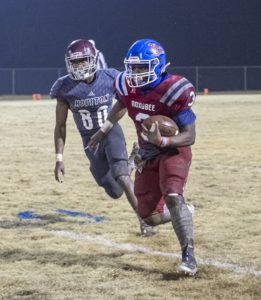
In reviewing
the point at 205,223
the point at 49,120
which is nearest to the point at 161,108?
the point at 205,223

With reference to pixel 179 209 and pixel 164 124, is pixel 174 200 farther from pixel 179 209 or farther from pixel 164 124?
pixel 164 124

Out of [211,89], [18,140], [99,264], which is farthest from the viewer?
[211,89]

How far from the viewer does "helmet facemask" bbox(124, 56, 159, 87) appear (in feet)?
18.5

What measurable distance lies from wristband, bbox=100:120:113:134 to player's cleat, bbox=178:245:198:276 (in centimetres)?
167

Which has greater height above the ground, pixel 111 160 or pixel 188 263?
pixel 111 160

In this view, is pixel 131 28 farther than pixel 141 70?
Yes

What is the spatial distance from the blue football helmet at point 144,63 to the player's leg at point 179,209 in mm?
649

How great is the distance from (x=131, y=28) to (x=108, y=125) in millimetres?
35296

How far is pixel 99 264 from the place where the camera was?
590 centimetres

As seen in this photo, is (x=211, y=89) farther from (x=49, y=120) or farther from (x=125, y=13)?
(x=49, y=120)

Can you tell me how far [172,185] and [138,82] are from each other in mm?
826

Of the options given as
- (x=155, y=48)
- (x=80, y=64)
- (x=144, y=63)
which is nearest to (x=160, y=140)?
(x=144, y=63)

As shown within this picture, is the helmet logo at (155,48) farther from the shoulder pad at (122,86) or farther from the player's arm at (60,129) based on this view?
the player's arm at (60,129)

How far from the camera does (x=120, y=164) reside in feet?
23.3
